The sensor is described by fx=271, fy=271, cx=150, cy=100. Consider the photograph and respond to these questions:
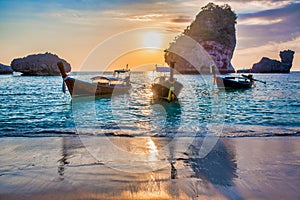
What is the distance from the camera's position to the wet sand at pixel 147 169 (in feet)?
17.9

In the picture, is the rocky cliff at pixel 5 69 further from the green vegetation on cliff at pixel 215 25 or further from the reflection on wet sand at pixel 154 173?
the reflection on wet sand at pixel 154 173

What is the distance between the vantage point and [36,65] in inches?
5167

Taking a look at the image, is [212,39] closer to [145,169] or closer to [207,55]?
[207,55]

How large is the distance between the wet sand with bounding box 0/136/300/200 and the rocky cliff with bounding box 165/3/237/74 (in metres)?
133

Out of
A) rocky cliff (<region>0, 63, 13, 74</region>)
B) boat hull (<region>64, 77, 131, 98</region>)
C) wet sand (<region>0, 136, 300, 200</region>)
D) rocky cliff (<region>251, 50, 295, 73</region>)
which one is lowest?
wet sand (<region>0, 136, 300, 200</region>)

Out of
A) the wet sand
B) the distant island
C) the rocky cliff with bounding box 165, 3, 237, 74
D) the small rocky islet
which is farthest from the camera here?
the distant island

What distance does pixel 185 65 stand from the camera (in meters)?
152

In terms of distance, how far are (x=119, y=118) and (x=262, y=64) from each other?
174 meters

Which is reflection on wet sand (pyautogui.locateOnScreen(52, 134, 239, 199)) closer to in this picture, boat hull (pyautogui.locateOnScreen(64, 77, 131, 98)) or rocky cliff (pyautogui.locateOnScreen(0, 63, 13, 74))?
boat hull (pyautogui.locateOnScreen(64, 77, 131, 98))

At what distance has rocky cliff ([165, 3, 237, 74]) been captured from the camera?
479 feet

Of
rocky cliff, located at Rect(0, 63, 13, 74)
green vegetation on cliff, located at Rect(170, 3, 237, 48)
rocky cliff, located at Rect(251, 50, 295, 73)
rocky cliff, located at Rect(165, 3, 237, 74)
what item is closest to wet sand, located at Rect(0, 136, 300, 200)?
rocky cliff, located at Rect(165, 3, 237, 74)

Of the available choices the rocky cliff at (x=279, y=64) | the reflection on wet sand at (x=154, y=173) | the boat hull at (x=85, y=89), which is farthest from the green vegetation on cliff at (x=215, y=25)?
the reflection on wet sand at (x=154, y=173)

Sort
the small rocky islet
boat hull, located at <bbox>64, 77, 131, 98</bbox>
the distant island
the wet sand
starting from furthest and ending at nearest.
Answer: the distant island < the small rocky islet < boat hull, located at <bbox>64, 77, 131, 98</bbox> < the wet sand

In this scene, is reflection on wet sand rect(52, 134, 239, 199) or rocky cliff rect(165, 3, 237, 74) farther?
rocky cliff rect(165, 3, 237, 74)
